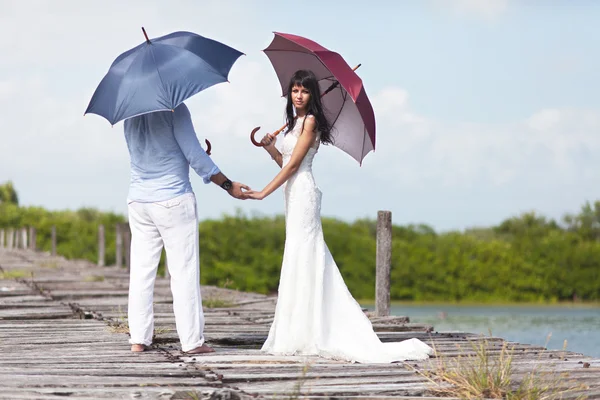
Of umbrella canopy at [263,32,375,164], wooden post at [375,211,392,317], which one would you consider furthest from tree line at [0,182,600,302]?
umbrella canopy at [263,32,375,164]

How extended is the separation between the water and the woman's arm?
10585 millimetres

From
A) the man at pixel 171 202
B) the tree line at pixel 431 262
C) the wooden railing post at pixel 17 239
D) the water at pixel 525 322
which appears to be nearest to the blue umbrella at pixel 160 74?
the man at pixel 171 202

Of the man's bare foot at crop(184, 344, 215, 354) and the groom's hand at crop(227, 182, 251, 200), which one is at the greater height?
the groom's hand at crop(227, 182, 251, 200)

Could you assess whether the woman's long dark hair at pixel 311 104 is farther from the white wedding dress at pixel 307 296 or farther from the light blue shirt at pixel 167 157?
the light blue shirt at pixel 167 157

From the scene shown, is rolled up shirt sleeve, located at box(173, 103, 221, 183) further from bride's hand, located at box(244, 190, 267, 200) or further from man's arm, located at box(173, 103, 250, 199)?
bride's hand, located at box(244, 190, 267, 200)

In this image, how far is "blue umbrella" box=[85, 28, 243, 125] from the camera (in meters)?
5.00

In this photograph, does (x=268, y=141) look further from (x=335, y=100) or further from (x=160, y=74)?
(x=160, y=74)

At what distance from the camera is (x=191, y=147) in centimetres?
512

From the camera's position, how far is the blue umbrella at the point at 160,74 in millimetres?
5004

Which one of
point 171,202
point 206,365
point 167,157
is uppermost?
point 167,157

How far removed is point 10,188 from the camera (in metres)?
53.5

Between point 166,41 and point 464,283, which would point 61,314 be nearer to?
point 166,41

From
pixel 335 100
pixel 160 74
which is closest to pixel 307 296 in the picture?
pixel 335 100

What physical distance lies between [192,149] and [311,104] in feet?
2.52
